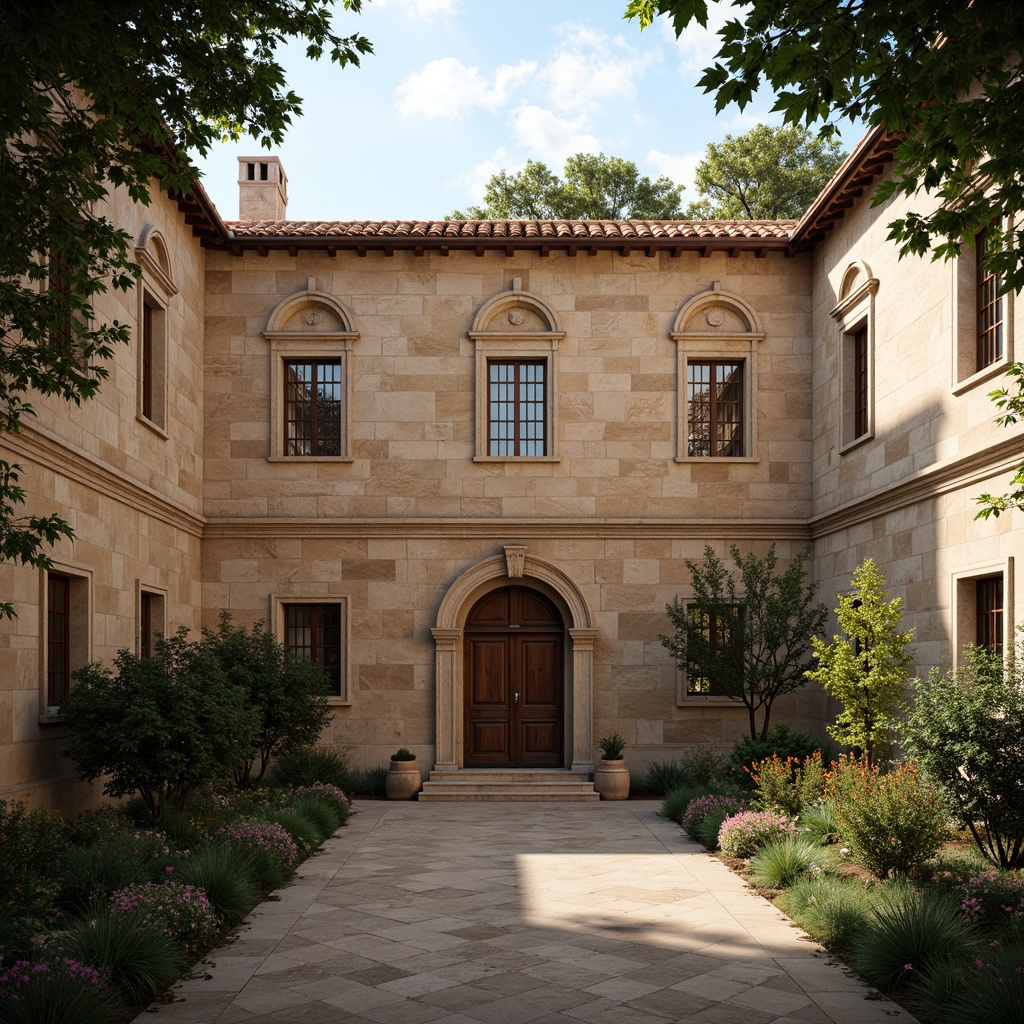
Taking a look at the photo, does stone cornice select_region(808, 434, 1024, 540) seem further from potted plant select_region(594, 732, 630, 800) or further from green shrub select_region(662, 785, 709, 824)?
potted plant select_region(594, 732, 630, 800)

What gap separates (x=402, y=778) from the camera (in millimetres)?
16469

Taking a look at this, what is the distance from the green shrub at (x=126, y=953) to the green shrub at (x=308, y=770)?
876cm

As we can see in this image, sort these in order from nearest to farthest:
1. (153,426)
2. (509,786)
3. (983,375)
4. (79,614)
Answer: (983,375) < (79,614) < (153,426) < (509,786)

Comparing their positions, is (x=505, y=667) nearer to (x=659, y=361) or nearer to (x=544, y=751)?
(x=544, y=751)

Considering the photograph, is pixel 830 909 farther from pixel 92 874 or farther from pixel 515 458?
pixel 515 458

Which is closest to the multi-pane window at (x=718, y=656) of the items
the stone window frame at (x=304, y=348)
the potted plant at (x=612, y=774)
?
the potted plant at (x=612, y=774)

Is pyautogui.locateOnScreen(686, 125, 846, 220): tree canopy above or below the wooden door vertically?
above

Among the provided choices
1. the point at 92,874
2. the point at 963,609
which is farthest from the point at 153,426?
the point at 963,609

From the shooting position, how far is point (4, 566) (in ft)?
34.4

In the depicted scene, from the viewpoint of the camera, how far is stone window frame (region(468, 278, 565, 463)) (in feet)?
58.6

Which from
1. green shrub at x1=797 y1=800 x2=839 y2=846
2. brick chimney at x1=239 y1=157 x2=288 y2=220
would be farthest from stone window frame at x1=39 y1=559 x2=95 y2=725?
brick chimney at x1=239 y1=157 x2=288 y2=220

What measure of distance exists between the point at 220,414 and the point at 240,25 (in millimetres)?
10908

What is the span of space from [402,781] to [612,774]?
10.5 feet

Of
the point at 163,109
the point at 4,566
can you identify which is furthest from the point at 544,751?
the point at 163,109
